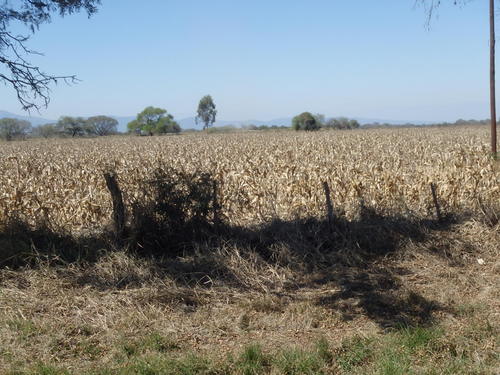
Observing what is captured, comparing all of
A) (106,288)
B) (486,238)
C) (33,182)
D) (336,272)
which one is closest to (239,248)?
(336,272)

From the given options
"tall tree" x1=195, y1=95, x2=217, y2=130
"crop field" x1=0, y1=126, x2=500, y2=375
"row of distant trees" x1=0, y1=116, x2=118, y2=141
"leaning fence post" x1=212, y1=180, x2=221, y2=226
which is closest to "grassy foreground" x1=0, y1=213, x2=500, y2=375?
"crop field" x1=0, y1=126, x2=500, y2=375

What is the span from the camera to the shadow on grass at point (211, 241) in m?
6.37

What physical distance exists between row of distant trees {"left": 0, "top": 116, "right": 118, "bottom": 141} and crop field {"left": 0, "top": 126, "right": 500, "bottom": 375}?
56015mm

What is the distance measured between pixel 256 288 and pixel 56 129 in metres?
65.7

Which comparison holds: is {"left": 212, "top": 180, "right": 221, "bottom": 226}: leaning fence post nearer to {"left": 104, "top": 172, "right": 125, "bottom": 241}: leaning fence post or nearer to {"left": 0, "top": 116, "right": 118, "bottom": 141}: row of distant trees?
{"left": 104, "top": 172, "right": 125, "bottom": 241}: leaning fence post

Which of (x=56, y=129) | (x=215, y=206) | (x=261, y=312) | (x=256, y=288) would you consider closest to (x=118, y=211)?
(x=215, y=206)

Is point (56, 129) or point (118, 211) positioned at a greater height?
point (56, 129)

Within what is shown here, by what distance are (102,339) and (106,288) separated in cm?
123

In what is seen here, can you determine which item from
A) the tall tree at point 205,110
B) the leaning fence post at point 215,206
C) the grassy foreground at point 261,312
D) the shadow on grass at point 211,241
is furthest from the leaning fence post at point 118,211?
the tall tree at point 205,110

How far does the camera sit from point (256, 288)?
6.00m

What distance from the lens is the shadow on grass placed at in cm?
637

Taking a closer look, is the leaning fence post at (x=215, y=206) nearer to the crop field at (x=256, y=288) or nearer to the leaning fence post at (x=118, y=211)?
the crop field at (x=256, y=288)

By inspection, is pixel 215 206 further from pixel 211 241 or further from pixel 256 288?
pixel 256 288

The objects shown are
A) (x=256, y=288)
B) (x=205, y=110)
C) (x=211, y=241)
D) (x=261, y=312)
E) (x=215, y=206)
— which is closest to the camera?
(x=261, y=312)
